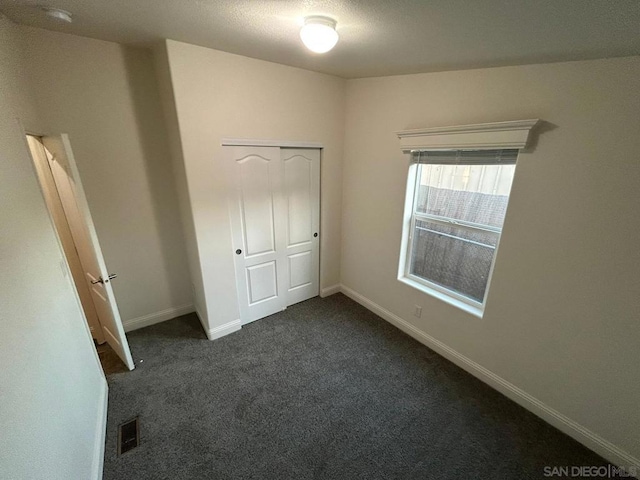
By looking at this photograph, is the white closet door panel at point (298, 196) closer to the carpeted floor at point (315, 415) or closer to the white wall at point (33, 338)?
the carpeted floor at point (315, 415)

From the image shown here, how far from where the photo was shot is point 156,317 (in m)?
2.86

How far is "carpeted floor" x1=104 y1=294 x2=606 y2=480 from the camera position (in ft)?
5.21

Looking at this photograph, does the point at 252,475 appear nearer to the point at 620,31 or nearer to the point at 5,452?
the point at 5,452

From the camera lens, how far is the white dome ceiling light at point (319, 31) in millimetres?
1301

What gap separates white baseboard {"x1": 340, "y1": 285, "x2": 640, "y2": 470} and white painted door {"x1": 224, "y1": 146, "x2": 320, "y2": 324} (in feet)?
4.12

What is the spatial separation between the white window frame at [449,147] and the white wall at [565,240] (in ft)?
0.32

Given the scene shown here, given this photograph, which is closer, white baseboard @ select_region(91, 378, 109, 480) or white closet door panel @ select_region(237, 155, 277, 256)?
white baseboard @ select_region(91, 378, 109, 480)

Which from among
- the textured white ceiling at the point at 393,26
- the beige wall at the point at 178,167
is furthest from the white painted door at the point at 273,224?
the textured white ceiling at the point at 393,26

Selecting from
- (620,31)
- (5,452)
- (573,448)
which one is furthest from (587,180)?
(5,452)

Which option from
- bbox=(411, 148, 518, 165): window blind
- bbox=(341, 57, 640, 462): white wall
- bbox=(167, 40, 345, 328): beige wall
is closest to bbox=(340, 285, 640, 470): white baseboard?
bbox=(341, 57, 640, 462): white wall

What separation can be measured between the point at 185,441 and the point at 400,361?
70.2 inches

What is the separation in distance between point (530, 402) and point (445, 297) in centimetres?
92

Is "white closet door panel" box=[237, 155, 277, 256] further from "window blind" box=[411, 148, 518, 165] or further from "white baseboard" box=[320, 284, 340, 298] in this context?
"window blind" box=[411, 148, 518, 165]

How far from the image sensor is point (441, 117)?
2.09 metres
